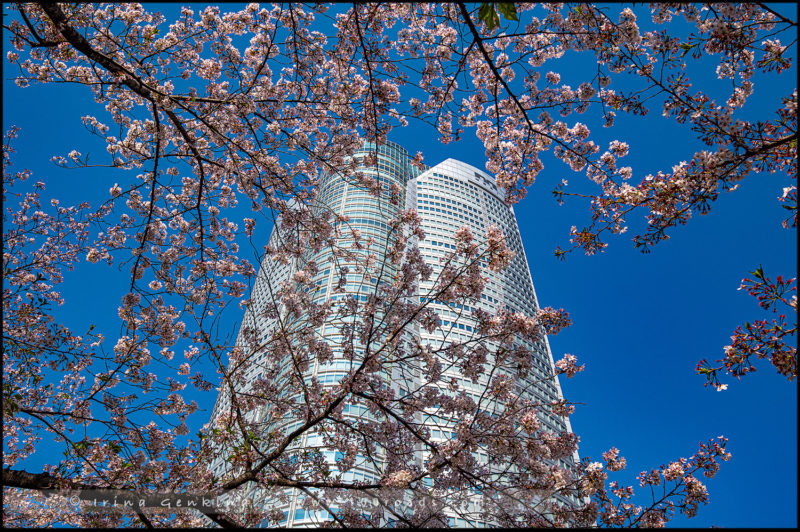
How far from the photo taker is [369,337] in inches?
210

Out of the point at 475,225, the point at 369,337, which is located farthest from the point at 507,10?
the point at 475,225

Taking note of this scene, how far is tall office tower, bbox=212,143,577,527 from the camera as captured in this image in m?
6.17

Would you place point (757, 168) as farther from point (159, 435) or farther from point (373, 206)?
point (373, 206)

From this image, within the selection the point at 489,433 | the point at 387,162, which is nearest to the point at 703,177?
the point at 489,433

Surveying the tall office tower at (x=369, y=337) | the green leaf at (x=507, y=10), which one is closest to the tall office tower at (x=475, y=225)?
the tall office tower at (x=369, y=337)

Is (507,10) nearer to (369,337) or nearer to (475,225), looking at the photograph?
(369,337)

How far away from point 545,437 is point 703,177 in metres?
3.92

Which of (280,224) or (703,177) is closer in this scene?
(703,177)

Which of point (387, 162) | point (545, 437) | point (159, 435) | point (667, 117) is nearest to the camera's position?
point (667, 117)

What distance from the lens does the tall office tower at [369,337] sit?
6168 millimetres

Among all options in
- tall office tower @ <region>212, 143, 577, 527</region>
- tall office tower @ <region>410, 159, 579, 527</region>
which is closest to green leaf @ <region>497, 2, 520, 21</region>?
tall office tower @ <region>212, 143, 577, 527</region>

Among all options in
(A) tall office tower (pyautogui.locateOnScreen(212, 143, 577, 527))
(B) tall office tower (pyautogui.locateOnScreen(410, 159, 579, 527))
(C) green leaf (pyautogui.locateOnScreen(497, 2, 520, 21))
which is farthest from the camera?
(B) tall office tower (pyautogui.locateOnScreen(410, 159, 579, 527))

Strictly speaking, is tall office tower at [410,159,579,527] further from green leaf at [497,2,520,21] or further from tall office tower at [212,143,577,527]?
green leaf at [497,2,520,21]

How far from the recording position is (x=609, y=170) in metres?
7.22
